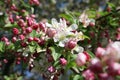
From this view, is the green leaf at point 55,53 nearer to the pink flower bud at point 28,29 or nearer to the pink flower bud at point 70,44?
the pink flower bud at point 70,44

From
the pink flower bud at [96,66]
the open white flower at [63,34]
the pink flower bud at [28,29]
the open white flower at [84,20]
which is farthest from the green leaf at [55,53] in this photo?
the pink flower bud at [96,66]

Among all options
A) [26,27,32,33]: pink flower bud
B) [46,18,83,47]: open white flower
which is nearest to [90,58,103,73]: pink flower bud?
[46,18,83,47]: open white flower

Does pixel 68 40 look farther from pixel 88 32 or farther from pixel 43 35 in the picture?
pixel 88 32

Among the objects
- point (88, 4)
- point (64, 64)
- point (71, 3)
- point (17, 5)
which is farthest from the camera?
point (71, 3)

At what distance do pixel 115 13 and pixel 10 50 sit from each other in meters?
1.11

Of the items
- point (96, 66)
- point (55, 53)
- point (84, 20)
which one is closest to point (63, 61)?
point (55, 53)

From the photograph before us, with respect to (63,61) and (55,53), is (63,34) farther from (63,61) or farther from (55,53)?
(63,61)

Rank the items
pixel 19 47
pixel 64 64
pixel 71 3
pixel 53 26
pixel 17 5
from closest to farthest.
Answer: pixel 64 64 < pixel 53 26 < pixel 19 47 < pixel 17 5 < pixel 71 3

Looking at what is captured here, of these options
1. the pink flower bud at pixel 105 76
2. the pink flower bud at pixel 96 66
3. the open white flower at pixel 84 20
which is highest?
the pink flower bud at pixel 96 66

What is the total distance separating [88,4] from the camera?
29.8 ft

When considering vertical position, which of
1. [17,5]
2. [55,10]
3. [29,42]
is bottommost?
[55,10]

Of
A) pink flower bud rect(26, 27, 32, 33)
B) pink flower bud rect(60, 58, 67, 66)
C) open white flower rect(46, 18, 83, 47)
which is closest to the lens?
pink flower bud rect(60, 58, 67, 66)

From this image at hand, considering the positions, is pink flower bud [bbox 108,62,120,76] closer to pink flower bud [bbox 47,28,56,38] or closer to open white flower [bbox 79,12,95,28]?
pink flower bud [bbox 47,28,56,38]

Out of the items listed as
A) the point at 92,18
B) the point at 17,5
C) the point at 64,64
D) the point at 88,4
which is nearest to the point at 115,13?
the point at 92,18
